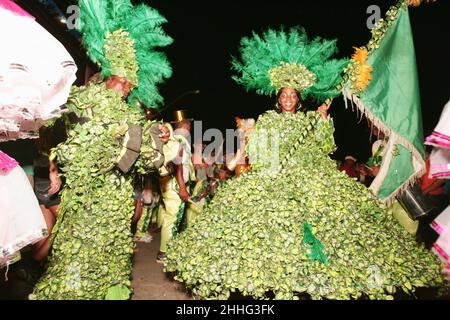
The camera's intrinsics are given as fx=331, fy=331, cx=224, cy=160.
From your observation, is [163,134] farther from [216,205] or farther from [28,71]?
[28,71]

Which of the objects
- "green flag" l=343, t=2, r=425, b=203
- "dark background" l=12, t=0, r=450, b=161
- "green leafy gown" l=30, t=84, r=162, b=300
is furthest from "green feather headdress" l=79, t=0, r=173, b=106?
"green flag" l=343, t=2, r=425, b=203

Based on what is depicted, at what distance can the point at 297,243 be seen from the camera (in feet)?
9.44

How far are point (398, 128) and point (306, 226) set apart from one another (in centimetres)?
205

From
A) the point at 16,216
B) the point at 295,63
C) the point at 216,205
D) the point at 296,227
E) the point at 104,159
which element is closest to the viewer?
the point at 16,216

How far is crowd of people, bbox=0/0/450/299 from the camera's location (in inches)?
107

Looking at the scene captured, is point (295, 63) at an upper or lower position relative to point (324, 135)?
upper

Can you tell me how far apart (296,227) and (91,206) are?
179 centimetres

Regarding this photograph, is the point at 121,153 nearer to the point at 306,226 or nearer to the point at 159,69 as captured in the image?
the point at 159,69

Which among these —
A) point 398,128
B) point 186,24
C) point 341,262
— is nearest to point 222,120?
point 186,24

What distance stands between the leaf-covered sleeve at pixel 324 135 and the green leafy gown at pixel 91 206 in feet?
6.21

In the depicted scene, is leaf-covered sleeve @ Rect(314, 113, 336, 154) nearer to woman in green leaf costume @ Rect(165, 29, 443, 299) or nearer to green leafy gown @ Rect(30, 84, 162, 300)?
woman in green leaf costume @ Rect(165, 29, 443, 299)

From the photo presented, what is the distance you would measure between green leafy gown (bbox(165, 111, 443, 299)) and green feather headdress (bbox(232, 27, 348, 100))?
78cm

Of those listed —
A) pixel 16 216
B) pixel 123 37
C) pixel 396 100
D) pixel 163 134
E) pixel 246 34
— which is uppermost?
pixel 246 34

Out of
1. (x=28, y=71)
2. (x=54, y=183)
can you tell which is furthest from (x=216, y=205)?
(x=28, y=71)
